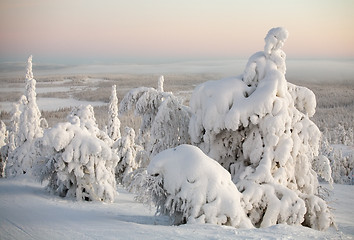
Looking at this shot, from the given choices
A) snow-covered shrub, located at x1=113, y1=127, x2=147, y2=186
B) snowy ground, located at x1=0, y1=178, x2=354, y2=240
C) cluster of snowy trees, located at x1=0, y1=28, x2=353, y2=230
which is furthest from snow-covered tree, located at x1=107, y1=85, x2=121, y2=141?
snowy ground, located at x1=0, y1=178, x2=354, y2=240

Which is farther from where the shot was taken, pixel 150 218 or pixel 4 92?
pixel 150 218

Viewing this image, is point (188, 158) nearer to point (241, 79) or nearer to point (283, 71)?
point (241, 79)

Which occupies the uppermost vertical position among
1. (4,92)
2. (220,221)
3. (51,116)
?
(4,92)

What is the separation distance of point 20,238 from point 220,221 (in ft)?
14.7

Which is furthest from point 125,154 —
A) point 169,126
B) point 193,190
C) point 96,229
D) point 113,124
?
point 96,229

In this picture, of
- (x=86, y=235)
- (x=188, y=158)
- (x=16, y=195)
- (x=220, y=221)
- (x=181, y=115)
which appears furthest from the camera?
(x=181, y=115)

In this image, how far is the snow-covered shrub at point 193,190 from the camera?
28.8ft

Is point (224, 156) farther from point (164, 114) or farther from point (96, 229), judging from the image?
point (96, 229)

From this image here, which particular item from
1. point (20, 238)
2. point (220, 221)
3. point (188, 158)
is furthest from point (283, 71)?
point (20, 238)

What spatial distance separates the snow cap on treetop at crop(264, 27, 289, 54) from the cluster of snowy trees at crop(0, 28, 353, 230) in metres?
0.03

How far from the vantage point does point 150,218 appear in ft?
36.2

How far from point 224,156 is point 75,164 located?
5.83 m

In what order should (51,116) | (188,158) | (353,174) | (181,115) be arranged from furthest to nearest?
(51,116), (353,174), (181,115), (188,158)

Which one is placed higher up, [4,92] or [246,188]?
[4,92]
